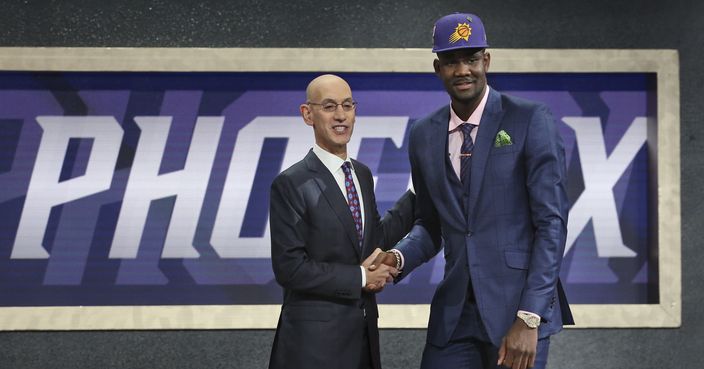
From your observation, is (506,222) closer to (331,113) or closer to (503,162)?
(503,162)

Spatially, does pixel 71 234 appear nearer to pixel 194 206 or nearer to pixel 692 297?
pixel 194 206

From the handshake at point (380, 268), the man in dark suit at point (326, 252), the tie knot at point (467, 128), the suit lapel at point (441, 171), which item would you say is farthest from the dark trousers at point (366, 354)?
the tie knot at point (467, 128)

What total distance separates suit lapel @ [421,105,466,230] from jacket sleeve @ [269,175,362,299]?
349mm

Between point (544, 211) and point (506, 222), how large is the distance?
12cm

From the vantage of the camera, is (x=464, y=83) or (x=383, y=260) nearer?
(x=464, y=83)

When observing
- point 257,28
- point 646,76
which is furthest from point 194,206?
point 646,76

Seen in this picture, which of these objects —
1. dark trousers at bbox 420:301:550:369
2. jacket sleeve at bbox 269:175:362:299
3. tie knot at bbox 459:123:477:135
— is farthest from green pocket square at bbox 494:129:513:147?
jacket sleeve at bbox 269:175:362:299

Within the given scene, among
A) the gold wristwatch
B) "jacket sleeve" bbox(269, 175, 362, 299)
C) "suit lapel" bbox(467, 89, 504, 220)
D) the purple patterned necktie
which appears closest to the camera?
the gold wristwatch

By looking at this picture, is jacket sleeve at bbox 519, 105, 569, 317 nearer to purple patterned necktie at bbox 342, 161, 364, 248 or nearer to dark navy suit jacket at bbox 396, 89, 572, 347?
dark navy suit jacket at bbox 396, 89, 572, 347

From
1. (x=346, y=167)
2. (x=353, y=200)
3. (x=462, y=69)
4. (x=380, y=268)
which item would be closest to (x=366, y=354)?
(x=380, y=268)

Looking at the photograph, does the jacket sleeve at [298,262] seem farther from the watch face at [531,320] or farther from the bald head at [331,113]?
the watch face at [531,320]

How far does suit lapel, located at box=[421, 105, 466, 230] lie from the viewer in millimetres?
2650

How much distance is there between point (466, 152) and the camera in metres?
2.66

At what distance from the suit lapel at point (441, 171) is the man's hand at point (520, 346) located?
13.6 inches
